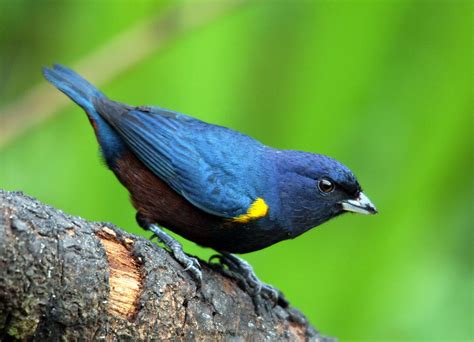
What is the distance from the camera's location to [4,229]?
8.87 feet

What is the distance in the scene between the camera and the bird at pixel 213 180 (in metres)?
4.21

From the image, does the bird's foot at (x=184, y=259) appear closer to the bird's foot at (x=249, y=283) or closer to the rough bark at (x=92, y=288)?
the rough bark at (x=92, y=288)

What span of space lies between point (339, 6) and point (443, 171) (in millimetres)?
1364

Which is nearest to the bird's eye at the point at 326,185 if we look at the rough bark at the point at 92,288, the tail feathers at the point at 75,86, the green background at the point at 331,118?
the green background at the point at 331,118

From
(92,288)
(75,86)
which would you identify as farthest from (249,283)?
(75,86)

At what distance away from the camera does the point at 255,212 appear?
420 cm

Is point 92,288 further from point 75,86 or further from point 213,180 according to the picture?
point 75,86

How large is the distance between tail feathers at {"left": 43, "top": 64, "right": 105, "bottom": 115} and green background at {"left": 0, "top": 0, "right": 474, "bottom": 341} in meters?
0.53

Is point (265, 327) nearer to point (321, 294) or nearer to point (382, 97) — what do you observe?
point (321, 294)

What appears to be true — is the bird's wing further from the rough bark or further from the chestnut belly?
the rough bark

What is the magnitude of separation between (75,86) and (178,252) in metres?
1.44

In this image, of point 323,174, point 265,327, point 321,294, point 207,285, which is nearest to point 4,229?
point 207,285

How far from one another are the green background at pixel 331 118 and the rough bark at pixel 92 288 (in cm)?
181

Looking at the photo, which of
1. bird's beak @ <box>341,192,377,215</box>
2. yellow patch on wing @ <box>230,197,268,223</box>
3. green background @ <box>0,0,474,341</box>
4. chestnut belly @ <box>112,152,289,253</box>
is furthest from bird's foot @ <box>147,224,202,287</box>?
green background @ <box>0,0,474,341</box>
